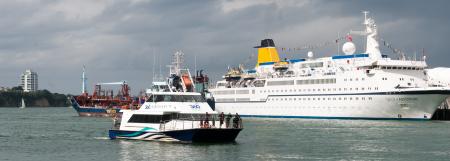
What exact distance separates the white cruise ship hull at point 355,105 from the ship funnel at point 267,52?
10.2 meters

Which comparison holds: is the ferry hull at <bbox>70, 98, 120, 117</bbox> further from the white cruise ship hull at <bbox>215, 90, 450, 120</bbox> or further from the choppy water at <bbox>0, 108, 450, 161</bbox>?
the choppy water at <bbox>0, 108, 450, 161</bbox>

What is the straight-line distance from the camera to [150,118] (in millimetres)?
43406

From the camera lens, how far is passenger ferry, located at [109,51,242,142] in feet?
137

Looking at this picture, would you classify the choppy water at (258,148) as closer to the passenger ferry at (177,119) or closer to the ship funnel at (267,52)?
the passenger ferry at (177,119)

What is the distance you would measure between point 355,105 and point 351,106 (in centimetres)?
66

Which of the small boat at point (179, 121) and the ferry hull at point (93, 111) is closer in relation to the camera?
the small boat at point (179, 121)

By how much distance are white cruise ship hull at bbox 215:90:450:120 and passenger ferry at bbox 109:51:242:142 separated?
38.3m

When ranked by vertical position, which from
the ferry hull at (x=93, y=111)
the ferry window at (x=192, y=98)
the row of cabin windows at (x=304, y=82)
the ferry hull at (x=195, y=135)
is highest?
the row of cabin windows at (x=304, y=82)

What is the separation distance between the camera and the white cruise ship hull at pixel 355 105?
246 feet

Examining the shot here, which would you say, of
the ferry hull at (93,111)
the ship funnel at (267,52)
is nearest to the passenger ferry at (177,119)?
the ship funnel at (267,52)

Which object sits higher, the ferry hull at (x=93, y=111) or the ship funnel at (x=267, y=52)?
the ship funnel at (x=267, y=52)

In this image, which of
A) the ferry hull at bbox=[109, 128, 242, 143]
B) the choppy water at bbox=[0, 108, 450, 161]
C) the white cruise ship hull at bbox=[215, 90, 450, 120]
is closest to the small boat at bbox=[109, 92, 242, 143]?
the ferry hull at bbox=[109, 128, 242, 143]

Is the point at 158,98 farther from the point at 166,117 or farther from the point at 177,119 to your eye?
the point at 177,119

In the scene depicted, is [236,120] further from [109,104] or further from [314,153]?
[109,104]
